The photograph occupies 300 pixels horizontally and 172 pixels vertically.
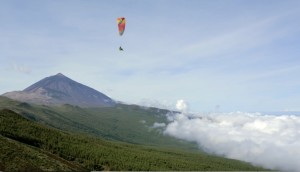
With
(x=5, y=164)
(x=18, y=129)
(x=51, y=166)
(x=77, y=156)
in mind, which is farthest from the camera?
(x=18, y=129)

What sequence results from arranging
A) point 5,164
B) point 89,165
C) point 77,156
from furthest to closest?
point 77,156
point 89,165
point 5,164

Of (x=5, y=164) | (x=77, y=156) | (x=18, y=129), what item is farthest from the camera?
(x=18, y=129)

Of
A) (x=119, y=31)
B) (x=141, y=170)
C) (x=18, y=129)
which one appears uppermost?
(x=119, y=31)

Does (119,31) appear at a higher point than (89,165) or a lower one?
higher

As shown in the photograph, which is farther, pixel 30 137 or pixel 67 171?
pixel 30 137

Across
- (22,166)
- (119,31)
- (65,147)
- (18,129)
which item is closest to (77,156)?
(65,147)

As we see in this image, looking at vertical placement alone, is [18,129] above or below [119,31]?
below

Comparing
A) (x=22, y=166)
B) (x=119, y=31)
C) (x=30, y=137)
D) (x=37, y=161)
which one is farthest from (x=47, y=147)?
(x=119, y=31)

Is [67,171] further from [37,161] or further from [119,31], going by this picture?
[119,31]

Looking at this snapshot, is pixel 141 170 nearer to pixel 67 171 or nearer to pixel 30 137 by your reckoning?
pixel 30 137
